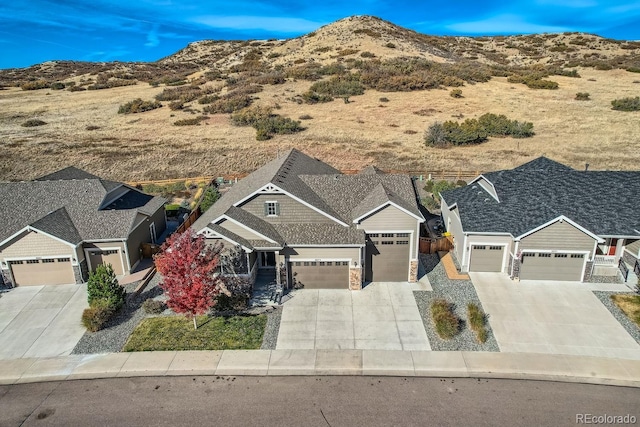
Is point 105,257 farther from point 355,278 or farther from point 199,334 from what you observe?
point 355,278

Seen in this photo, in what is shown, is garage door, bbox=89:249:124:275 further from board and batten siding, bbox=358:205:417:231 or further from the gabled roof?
board and batten siding, bbox=358:205:417:231

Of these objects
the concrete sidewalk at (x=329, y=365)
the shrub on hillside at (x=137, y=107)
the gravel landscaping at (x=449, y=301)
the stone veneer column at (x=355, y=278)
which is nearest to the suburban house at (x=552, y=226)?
the gravel landscaping at (x=449, y=301)

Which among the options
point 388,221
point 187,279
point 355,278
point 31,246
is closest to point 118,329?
point 187,279

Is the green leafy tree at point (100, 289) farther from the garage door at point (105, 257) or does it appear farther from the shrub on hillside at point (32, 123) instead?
the shrub on hillside at point (32, 123)

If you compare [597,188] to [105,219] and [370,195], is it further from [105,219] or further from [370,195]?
[105,219]

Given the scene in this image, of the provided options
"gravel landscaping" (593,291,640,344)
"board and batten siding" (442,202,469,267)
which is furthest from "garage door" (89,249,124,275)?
"gravel landscaping" (593,291,640,344)
